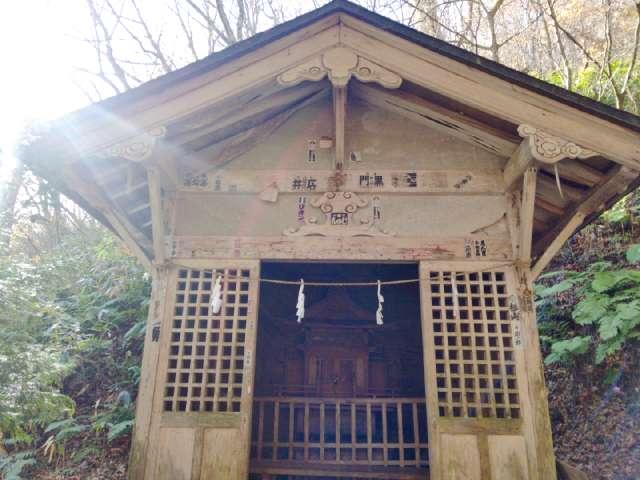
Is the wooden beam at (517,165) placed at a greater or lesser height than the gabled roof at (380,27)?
lesser

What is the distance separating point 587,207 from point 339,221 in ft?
9.75

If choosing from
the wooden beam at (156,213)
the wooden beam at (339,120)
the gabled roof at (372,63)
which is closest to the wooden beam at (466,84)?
the gabled roof at (372,63)

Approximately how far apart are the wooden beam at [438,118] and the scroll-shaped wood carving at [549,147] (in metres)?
0.65

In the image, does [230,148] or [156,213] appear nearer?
[156,213]

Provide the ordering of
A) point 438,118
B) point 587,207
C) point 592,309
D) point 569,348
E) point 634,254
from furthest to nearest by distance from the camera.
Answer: point 634,254 → point 569,348 → point 592,309 → point 438,118 → point 587,207

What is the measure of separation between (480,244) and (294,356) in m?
4.91

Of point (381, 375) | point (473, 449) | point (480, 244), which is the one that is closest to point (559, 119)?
point (480, 244)

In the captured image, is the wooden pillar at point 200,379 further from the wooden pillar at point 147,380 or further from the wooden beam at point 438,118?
the wooden beam at point 438,118

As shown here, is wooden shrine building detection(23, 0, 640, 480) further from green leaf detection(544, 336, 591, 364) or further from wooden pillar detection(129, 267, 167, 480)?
green leaf detection(544, 336, 591, 364)

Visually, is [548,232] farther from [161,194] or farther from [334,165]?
[161,194]

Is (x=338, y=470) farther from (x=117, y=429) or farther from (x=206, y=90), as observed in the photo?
(x=206, y=90)

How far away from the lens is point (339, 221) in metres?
5.49

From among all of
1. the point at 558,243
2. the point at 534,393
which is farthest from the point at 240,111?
the point at 534,393

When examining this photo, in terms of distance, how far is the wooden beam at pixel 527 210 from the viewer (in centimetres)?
497
